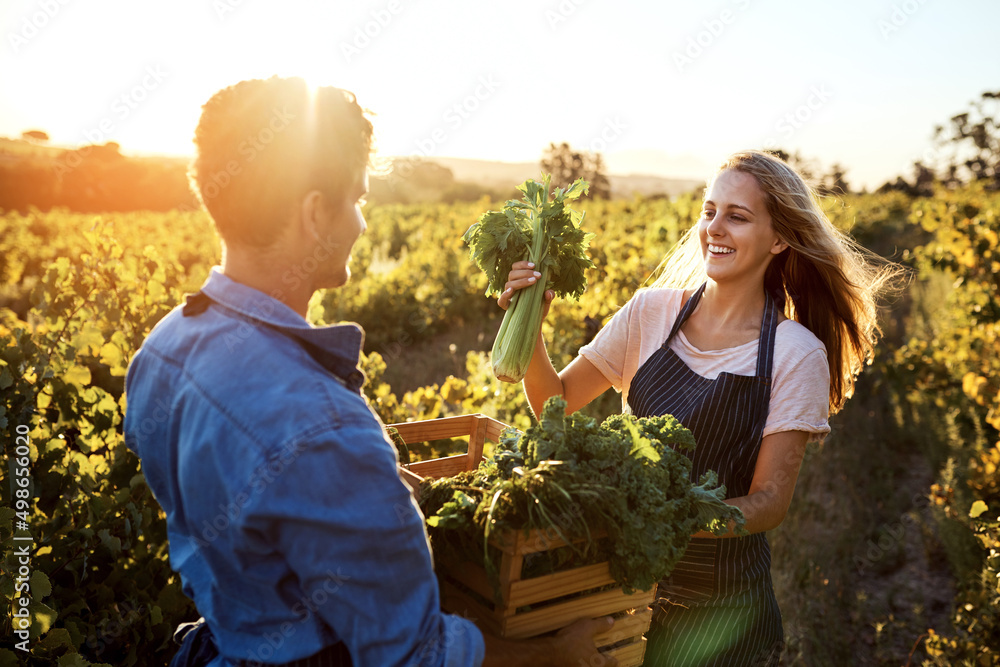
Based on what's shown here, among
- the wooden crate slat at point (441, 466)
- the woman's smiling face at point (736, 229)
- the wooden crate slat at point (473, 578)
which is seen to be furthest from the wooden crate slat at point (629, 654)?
the woman's smiling face at point (736, 229)

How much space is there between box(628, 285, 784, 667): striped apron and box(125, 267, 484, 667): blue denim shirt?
131 cm

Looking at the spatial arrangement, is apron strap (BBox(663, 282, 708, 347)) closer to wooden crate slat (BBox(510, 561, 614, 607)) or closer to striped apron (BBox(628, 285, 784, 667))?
striped apron (BBox(628, 285, 784, 667))

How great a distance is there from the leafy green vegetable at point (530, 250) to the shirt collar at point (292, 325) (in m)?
1.26

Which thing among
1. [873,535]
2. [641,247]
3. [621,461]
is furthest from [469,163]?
[621,461]

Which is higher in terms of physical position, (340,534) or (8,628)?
(340,534)

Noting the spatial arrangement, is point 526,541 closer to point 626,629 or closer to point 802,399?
point 626,629

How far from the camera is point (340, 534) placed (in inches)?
46.3

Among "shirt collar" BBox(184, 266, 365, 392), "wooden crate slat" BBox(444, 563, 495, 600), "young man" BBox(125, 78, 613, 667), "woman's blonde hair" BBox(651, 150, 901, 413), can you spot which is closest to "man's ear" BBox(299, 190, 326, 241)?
"young man" BBox(125, 78, 613, 667)

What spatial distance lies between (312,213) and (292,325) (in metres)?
0.24

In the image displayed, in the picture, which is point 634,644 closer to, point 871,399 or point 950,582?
point 950,582

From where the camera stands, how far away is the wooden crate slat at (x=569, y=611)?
5.15 feet

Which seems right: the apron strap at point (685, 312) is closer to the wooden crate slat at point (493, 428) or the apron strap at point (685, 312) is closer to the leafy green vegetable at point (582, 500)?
the wooden crate slat at point (493, 428)

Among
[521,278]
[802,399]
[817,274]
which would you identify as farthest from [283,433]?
[817,274]

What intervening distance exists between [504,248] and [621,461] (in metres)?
1.12
